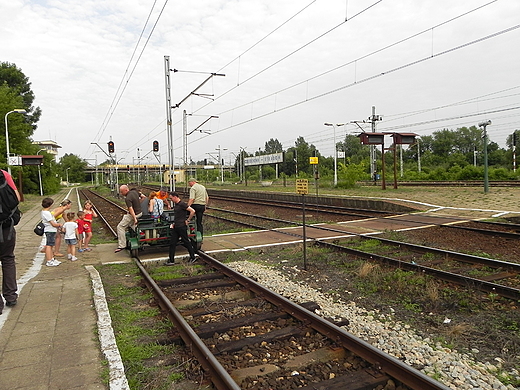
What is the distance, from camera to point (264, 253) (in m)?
10.0

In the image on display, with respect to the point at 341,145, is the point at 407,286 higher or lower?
lower

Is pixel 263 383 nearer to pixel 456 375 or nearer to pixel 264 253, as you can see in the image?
pixel 456 375

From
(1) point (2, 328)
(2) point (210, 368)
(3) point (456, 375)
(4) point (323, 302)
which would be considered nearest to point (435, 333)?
(3) point (456, 375)

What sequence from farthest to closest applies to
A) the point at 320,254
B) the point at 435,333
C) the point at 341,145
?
1. the point at 341,145
2. the point at 320,254
3. the point at 435,333

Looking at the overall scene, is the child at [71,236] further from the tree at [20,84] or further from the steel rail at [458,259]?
the tree at [20,84]

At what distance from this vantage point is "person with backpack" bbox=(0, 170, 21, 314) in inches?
216

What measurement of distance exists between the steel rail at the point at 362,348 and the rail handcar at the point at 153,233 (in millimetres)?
3526

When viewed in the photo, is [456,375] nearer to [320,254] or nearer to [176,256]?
[320,254]

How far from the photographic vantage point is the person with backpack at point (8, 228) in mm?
5480

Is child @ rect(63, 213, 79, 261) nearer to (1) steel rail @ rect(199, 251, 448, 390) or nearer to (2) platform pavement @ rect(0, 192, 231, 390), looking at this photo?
(2) platform pavement @ rect(0, 192, 231, 390)

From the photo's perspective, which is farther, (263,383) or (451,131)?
(451,131)

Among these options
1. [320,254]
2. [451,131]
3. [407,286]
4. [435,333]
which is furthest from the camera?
[451,131]

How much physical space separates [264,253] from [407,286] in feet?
13.5

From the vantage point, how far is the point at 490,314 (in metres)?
5.41
